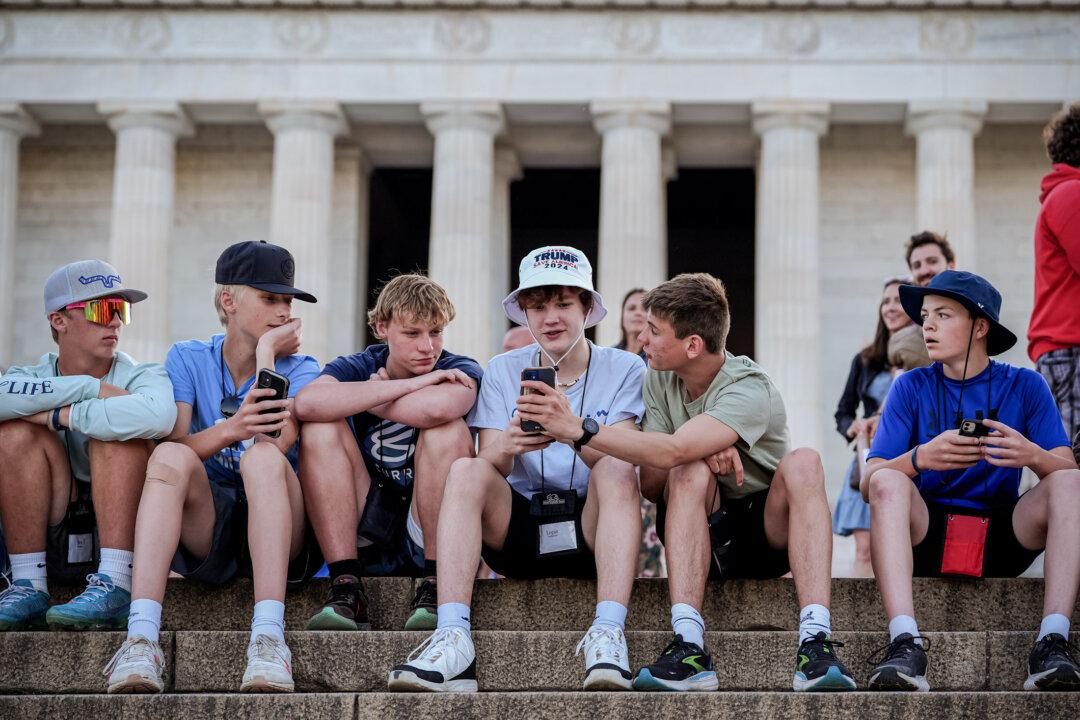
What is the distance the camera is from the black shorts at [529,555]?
734 centimetres

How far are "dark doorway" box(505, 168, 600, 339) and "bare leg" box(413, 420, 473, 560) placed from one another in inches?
1074

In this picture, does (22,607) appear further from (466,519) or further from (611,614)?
(611,614)

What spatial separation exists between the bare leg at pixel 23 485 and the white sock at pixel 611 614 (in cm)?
309

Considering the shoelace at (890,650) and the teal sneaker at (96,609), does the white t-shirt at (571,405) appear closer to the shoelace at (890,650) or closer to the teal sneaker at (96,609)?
the shoelace at (890,650)

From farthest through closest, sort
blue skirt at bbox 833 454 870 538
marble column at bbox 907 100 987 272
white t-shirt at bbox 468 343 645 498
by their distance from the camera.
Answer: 1. marble column at bbox 907 100 987 272
2. blue skirt at bbox 833 454 870 538
3. white t-shirt at bbox 468 343 645 498

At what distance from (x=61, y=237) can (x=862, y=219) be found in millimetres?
17802

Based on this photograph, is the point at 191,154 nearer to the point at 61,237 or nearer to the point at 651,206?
the point at 61,237

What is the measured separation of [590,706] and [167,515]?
2393 millimetres

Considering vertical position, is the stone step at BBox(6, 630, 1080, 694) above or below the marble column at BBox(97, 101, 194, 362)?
below

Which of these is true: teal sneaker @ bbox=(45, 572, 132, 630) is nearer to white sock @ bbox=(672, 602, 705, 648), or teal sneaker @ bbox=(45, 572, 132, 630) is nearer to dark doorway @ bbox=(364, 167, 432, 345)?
white sock @ bbox=(672, 602, 705, 648)

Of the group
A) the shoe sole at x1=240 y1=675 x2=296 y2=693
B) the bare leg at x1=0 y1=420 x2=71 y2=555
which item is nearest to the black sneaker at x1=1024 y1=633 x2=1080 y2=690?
the shoe sole at x1=240 y1=675 x2=296 y2=693

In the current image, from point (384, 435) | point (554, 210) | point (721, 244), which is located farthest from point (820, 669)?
point (721, 244)

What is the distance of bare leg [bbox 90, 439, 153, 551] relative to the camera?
7.09 meters

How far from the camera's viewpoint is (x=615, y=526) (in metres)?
6.75
